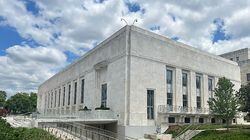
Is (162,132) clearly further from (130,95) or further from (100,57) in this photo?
(100,57)

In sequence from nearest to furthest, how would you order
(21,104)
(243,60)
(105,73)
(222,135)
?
(222,135)
(105,73)
(243,60)
(21,104)

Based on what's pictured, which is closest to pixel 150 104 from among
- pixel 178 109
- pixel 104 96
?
pixel 178 109

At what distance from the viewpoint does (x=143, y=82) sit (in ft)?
110

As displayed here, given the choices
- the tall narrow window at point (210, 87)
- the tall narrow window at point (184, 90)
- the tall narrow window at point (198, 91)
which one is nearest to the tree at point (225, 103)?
the tall narrow window at point (184, 90)

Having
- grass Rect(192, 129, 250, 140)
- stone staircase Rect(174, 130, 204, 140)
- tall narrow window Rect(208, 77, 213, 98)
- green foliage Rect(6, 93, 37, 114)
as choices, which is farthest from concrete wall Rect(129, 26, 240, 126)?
green foliage Rect(6, 93, 37, 114)

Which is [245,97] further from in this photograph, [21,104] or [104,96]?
[21,104]

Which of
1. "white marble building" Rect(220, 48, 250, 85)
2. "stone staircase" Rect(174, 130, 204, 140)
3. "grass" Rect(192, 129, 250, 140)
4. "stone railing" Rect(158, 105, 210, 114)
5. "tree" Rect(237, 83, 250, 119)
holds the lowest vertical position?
"stone staircase" Rect(174, 130, 204, 140)

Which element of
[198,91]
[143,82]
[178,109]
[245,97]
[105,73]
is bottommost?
[178,109]

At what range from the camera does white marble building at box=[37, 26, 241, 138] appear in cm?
3238

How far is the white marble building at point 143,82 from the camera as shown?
3238cm

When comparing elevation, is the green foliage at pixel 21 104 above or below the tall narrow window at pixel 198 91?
below

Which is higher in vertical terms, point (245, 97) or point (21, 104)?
point (245, 97)

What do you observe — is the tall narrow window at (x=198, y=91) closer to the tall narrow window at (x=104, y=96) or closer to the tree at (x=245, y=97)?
the tree at (x=245, y=97)

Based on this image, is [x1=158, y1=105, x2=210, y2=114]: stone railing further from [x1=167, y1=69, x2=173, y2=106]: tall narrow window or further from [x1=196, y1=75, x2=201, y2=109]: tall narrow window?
[x1=196, y1=75, x2=201, y2=109]: tall narrow window
